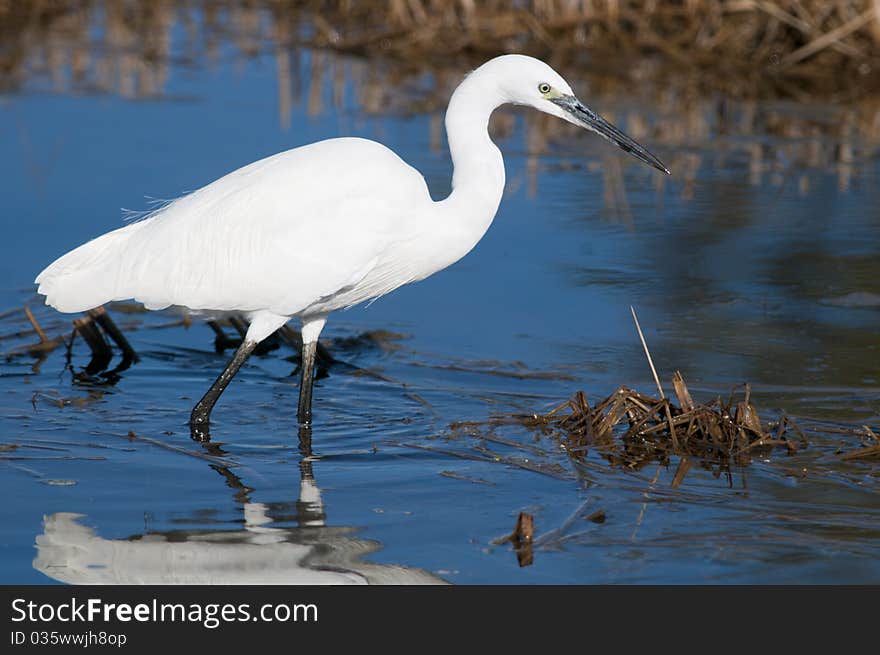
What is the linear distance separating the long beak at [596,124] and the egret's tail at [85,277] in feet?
6.48

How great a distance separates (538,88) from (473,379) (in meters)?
1.52

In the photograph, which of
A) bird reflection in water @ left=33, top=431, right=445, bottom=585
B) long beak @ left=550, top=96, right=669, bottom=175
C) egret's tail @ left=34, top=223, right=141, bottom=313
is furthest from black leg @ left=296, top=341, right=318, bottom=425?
long beak @ left=550, top=96, right=669, bottom=175

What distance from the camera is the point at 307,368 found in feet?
19.1

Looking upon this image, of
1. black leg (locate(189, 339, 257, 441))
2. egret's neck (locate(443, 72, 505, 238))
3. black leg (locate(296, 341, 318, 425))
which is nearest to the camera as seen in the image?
egret's neck (locate(443, 72, 505, 238))

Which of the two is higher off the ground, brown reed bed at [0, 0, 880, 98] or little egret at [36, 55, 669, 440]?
brown reed bed at [0, 0, 880, 98]

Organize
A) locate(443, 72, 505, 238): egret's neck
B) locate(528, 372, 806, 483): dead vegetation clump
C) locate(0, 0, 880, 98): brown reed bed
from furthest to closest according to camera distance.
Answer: locate(0, 0, 880, 98): brown reed bed
locate(443, 72, 505, 238): egret's neck
locate(528, 372, 806, 483): dead vegetation clump

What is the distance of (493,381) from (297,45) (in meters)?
8.08

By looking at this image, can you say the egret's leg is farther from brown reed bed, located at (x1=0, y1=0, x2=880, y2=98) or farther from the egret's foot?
brown reed bed, located at (x1=0, y1=0, x2=880, y2=98)

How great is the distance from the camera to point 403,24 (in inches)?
526

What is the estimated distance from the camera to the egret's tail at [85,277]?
570 centimetres

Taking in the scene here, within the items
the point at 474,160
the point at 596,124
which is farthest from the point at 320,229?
the point at 596,124

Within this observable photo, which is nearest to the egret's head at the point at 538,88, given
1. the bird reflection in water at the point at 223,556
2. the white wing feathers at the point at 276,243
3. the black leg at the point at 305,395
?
the white wing feathers at the point at 276,243

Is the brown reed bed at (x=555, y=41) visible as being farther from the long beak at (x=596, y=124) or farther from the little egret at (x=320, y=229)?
the long beak at (x=596, y=124)

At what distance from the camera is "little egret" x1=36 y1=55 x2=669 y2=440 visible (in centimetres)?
543
